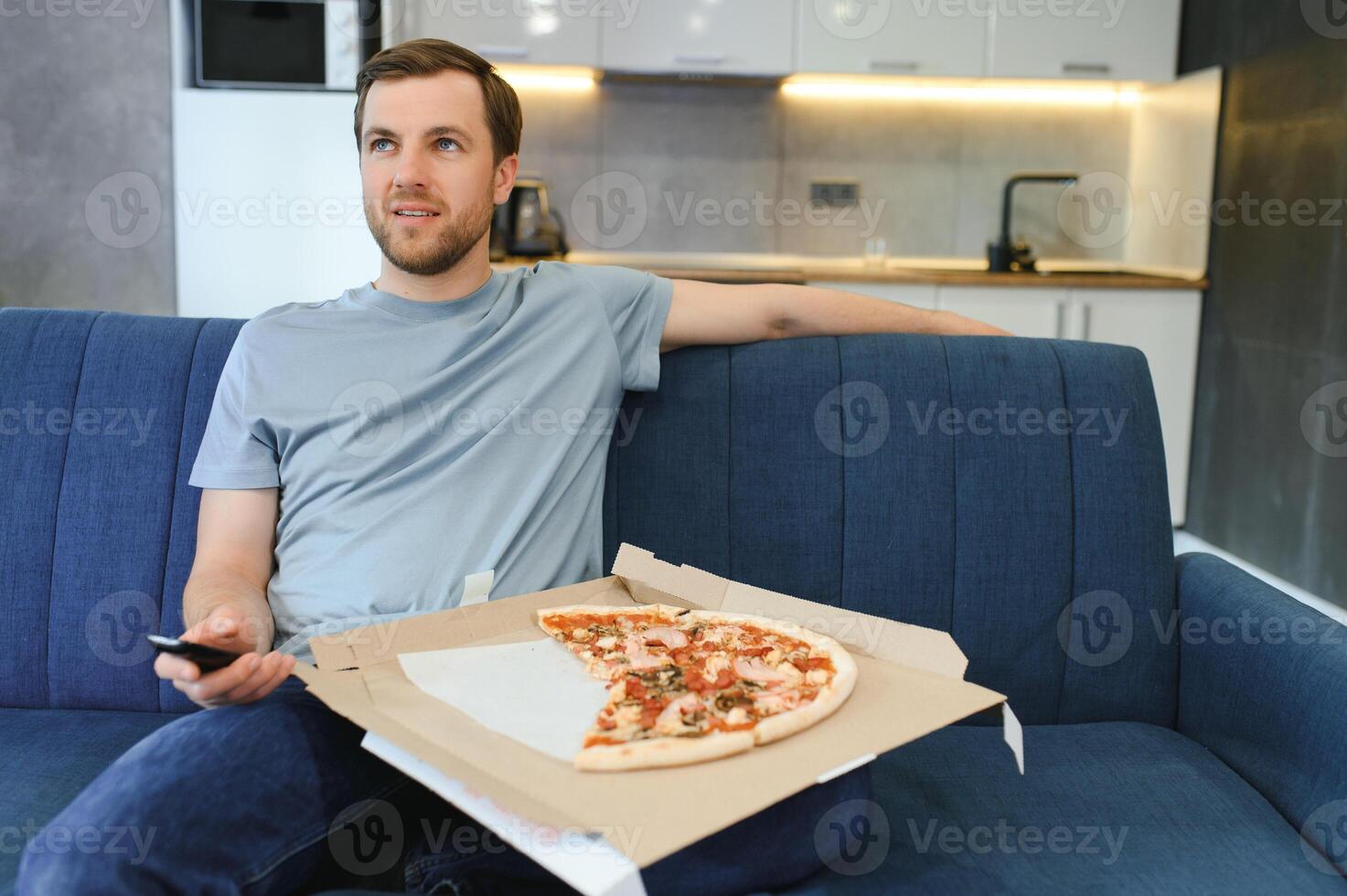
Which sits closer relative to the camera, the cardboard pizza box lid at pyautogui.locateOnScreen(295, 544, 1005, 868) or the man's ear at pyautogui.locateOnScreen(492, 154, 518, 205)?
the cardboard pizza box lid at pyautogui.locateOnScreen(295, 544, 1005, 868)

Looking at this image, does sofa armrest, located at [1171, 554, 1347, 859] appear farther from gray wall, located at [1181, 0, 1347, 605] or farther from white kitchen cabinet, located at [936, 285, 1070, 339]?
white kitchen cabinet, located at [936, 285, 1070, 339]

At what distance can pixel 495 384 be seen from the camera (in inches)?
61.1

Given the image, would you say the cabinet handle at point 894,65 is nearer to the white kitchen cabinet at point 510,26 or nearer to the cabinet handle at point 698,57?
the cabinet handle at point 698,57

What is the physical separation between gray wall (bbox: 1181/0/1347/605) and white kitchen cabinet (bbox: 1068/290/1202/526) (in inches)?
1.6

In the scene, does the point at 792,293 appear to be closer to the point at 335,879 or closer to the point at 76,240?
the point at 335,879

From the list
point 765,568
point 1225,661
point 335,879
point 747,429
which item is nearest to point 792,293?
point 747,429

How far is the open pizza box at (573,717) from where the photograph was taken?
94 cm

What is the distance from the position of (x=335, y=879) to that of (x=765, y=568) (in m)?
0.73

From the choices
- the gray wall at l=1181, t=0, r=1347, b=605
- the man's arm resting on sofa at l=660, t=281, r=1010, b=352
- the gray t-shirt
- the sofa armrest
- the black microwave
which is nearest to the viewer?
the sofa armrest

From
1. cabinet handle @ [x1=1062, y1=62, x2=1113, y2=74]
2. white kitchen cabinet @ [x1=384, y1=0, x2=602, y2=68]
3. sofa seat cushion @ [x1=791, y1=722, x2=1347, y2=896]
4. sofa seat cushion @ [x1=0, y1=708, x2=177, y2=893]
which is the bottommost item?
sofa seat cushion @ [x1=0, y1=708, x2=177, y2=893]

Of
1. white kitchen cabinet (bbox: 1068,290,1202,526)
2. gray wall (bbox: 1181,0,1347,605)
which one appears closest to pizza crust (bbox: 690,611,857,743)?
gray wall (bbox: 1181,0,1347,605)

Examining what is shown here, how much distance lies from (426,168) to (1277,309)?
306cm

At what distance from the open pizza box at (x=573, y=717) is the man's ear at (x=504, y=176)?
626mm

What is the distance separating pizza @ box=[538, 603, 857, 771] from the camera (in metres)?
1.06
